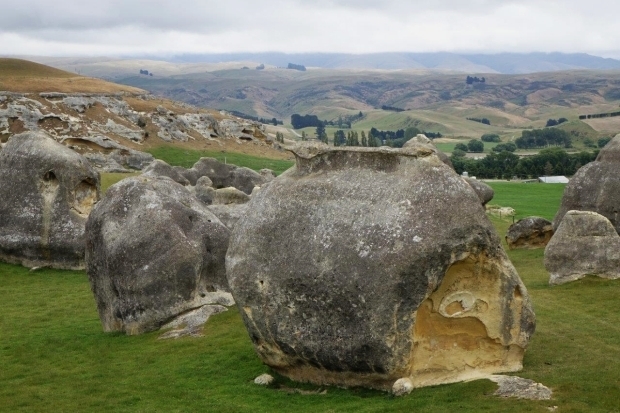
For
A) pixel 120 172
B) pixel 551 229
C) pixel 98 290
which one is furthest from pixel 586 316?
pixel 120 172

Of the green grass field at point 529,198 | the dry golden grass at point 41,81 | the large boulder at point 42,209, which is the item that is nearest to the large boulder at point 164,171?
the large boulder at point 42,209

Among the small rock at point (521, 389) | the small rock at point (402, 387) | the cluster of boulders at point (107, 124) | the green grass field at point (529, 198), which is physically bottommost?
the green grass field at point (529, 198)

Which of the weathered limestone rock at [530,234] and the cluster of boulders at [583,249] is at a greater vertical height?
the cluster of boulders at [583,249]

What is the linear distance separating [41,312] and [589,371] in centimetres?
1998

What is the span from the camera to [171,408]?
744 inches

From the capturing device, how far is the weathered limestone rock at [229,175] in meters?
58.3

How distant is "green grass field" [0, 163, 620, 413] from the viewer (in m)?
17.6

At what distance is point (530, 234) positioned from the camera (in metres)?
43.6

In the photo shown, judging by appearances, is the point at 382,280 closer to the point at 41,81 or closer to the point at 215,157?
the point at 215,157

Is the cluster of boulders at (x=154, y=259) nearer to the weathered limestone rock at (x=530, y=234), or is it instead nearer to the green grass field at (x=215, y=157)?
the weathered limestone rock at (x=530, y=234)

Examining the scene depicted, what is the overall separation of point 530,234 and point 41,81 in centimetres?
7710

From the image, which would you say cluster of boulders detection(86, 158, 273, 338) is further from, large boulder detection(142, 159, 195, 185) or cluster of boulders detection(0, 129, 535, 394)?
large boulder detection(142, 159, 195, 185)

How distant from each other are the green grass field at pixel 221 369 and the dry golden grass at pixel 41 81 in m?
72.4

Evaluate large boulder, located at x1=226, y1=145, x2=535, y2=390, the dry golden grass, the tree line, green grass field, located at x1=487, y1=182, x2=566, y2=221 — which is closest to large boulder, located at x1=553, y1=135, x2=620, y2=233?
green grass field, located at x1=487, y1=182, x2=566, y2=221
